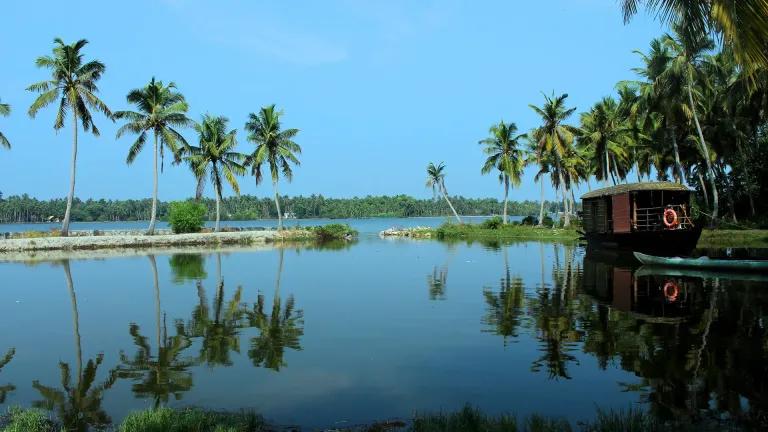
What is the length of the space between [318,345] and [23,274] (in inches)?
802

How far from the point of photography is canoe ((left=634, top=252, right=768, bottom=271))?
19688 mm

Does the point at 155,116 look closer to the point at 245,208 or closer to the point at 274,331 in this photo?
the point at 274,331

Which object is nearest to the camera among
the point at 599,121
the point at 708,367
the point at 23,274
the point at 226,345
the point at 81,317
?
the point at 708,367

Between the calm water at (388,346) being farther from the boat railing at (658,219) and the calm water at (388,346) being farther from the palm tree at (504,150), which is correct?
the palm tree at (504,150)

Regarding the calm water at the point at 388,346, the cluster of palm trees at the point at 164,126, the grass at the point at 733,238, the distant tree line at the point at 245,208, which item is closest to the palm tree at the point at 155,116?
the cluster of palm trees at the point at 164,126

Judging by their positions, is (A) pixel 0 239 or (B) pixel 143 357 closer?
(B) pixel 143 357

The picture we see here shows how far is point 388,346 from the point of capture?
37.5 ft

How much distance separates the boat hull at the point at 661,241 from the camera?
25734mm

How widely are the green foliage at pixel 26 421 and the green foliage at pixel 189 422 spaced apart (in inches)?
38.2

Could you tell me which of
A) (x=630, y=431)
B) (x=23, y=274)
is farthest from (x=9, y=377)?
(x=23, y=274)

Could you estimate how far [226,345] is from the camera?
11469mm

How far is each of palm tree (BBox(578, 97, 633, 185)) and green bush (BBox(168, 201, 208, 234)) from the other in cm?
3524

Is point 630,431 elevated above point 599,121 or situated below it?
below

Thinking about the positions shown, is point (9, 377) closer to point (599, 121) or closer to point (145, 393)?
point (145, 393)
